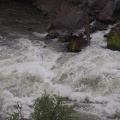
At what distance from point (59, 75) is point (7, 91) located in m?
2.43

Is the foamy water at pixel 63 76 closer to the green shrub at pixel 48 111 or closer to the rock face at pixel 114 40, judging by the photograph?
the rock face at pixel 114 40

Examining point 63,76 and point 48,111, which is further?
point 63,76

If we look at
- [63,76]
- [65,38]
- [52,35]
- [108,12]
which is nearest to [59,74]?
[63,76]

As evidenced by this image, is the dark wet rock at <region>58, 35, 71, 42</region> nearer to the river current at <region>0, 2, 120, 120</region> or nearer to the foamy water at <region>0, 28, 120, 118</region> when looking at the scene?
the river current at <region>0, 2, 120, 120</region>

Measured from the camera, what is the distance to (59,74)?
13.7m

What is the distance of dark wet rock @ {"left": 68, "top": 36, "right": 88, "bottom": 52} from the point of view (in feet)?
51.2

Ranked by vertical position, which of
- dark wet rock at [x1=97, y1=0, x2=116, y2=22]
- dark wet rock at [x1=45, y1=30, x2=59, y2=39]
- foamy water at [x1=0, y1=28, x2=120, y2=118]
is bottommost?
foamy water at [x1=0, y1=28, x2=120, y2=118]

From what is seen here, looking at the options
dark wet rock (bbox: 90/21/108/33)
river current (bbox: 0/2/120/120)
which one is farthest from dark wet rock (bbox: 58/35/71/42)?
dark wet rock (bbox: 90/21/108/33)

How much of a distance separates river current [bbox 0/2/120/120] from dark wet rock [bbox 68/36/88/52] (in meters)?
0.30

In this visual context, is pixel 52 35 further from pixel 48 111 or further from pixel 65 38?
pixel 48 111

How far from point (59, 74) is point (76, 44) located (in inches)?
102

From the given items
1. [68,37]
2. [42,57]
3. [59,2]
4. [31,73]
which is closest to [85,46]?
[68,37]

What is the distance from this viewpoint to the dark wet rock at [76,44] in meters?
15.6

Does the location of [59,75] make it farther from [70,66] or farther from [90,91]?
[90,91]
